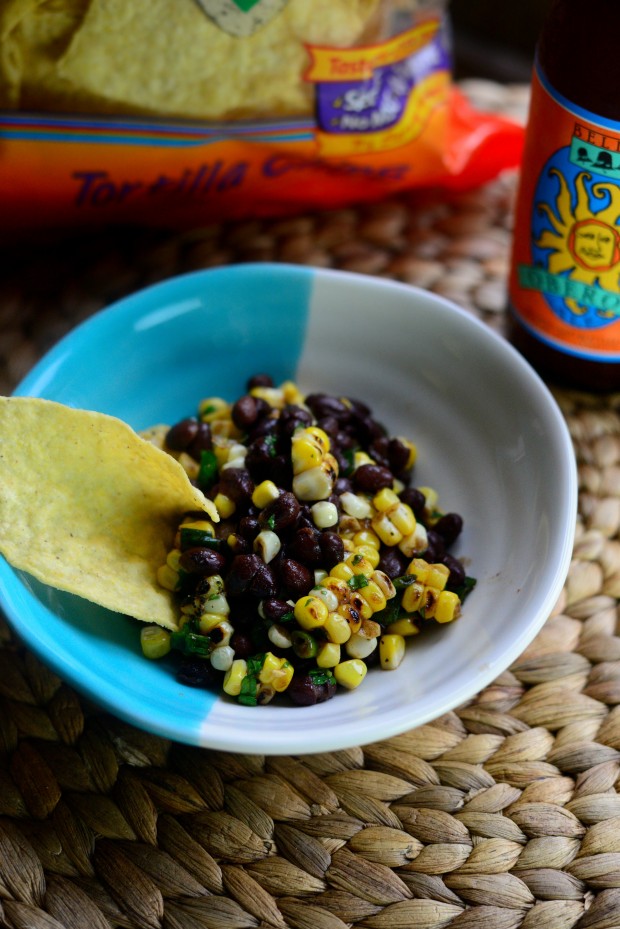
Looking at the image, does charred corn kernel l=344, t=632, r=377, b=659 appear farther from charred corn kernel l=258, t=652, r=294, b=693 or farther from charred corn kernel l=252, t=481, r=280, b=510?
charred corn kernel l=252, t=481, r=280, b=510

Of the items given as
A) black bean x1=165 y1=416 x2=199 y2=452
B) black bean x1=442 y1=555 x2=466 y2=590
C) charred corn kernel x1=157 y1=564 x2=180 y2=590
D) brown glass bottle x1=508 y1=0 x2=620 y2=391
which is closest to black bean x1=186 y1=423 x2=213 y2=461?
black bean x1=165 y1=416 x2=199 y2=452

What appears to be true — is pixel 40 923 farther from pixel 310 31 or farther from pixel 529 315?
pixel 310 31

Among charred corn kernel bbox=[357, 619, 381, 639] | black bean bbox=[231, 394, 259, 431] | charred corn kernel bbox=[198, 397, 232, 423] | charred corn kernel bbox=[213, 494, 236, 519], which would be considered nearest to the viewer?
charred corn kernel bbox=[357, 619, 381, 639]

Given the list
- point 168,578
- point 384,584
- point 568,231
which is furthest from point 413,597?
point 568,231

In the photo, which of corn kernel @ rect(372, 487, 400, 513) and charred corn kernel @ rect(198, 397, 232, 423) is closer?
corn kernel @ rect(372, 487, 400, 513)

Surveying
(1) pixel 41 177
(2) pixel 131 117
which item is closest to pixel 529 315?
(2) pixel 131 117
